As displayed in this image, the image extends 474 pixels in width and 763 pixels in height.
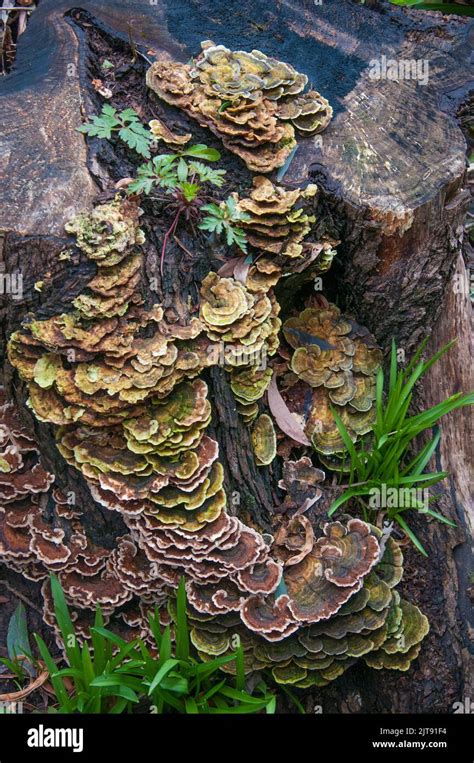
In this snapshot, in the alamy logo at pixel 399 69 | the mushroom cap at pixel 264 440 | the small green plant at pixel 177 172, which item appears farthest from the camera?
the alamy logo at pixel 399 69

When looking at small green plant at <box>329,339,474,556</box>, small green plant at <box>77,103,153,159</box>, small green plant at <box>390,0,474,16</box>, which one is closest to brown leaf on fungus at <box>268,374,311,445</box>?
small green plant at <box>329,339,474,556</box>

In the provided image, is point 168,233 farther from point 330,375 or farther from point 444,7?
point 444,7

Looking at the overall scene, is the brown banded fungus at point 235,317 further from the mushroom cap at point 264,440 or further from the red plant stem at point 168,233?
the mushroom cap at point 264,440

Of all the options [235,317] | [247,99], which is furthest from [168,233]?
[247,99]

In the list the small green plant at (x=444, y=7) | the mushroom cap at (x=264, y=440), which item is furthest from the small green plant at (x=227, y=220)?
the small green plant at (x=444, y=7)

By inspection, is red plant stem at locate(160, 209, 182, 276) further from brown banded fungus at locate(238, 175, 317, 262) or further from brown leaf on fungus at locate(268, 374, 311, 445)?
brown leaf on fungus at locate(268, 374, 311, 445)

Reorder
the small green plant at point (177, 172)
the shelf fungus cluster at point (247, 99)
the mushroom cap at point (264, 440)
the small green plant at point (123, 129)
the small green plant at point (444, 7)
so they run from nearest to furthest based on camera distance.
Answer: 1. the small green plant at point (177, 172)
2. the small green plant at point (123, 129)
3. the shelf fungus cluster at point (247, 99)
4. the mushroom cap at point (264, 440)
5. the small green plant at point (444, 7)
